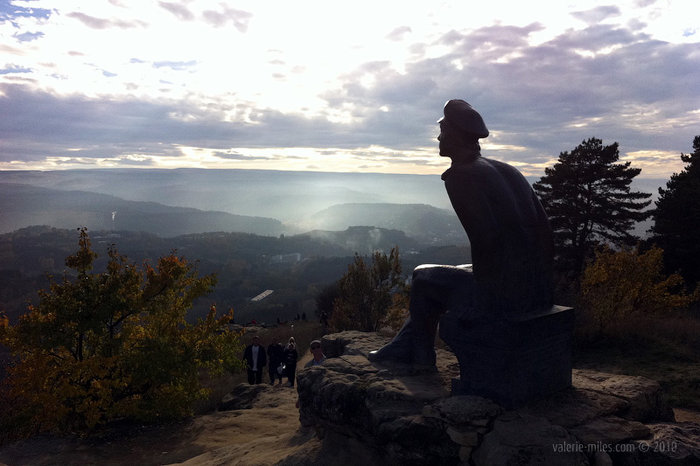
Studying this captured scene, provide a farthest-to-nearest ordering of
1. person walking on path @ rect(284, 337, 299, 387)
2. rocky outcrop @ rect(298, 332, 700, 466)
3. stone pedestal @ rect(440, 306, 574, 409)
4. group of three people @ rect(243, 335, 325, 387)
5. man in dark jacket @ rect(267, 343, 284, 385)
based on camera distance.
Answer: man in dark jacket @ rect(267, 343, 284, 385), group of three people @ rect(243, 335, 325, 387), person walking on path @ rect(284, 337, 299, 387), stone pedestal @ rect(440, 306, 574, 409), rocky outcrop @ rect(298, 332, 700, 466)

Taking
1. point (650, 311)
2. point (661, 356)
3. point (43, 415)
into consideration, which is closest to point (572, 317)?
point (661, 356)

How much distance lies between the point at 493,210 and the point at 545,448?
2332mm

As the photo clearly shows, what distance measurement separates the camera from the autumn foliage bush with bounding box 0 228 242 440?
8227mm

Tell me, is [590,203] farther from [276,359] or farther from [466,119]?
[466,119]

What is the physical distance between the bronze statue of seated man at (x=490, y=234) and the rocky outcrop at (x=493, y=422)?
95cm

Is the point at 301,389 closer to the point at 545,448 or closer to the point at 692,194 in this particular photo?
the point at 545,448

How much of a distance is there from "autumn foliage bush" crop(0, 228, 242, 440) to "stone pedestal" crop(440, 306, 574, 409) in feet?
21.6

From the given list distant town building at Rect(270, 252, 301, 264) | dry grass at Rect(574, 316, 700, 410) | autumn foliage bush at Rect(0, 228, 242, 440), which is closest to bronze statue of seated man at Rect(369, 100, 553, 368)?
dry grass at Rect(574, 316, 700, 410)

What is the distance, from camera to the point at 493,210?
464 cm

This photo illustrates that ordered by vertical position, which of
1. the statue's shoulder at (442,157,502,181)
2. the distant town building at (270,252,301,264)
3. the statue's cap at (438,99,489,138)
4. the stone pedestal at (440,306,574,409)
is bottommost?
the distant town building at (270,252,301,264)

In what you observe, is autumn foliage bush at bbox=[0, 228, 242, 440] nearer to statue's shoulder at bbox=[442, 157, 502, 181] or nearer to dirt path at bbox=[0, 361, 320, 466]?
dirt path at bbox=[0, 361, 320, 466]

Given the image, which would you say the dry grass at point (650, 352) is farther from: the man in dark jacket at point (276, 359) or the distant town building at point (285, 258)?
the distant town building at point (285, 258)

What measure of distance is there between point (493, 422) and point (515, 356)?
2.27 ft

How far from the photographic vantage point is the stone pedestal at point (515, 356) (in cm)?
443
